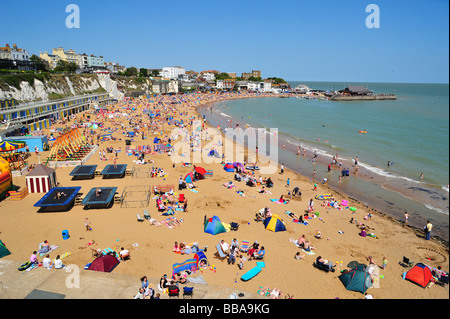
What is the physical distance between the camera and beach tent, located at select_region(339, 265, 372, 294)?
956 centimetres

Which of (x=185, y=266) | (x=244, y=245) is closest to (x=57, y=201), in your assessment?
(x=185, y=266)

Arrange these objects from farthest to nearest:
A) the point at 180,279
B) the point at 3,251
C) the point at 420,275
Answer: the point at 3,251, the point at 420,275, the point at 180,279

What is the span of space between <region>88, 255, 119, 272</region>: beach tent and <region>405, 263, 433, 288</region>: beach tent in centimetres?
1128

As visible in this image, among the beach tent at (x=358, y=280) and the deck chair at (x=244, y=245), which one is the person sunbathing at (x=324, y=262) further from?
the deck chair at (x=244, y=245)

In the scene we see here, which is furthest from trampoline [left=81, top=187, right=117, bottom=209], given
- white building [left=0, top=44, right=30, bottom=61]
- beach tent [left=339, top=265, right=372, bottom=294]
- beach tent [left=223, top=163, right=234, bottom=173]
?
white building [left=0, top=44, right=30, bottom=61]

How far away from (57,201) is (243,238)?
9.98 metres

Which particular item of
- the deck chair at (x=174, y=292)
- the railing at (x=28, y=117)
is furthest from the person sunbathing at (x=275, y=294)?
the railing at (x=28, y=117)

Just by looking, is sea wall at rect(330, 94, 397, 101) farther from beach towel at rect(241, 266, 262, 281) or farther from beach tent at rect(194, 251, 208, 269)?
beach tent at rect(194, 251, 208, 269)

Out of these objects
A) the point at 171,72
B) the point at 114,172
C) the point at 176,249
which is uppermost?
the point at 171,72

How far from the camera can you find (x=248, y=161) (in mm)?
25203

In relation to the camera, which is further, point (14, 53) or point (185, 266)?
point (14, 53)

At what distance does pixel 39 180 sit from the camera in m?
16.2

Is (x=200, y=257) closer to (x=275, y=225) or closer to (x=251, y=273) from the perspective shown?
(x=251, y=273)

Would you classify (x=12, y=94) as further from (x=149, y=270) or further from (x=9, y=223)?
(x=149, y=270)
